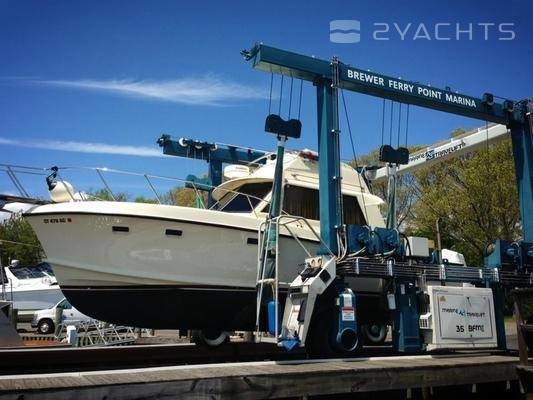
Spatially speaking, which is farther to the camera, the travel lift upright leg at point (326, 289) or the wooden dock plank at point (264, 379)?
the travel lift upright leg at point (326, 289)

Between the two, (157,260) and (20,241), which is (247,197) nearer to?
(157,260)

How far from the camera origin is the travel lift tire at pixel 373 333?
983 cm

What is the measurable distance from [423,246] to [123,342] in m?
7.81

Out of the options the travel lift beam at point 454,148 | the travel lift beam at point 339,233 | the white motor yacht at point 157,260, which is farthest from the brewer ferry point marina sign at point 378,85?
the white motor yacht at point 157,260

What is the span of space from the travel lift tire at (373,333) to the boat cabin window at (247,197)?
3114mm

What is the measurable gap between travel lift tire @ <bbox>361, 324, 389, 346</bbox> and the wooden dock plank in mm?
3133

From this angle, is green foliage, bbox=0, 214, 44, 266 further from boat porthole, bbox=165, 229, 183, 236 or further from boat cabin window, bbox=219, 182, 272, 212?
boat porthole, bbox=165, 229, 183, 236

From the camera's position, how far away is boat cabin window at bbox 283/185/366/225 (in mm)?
8914

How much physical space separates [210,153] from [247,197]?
3856 millimetres

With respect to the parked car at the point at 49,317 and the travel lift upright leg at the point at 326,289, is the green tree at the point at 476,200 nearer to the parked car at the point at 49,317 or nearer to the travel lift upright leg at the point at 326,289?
the travel lift upright leg at the point at 326,289

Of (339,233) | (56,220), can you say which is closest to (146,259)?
(56,220)

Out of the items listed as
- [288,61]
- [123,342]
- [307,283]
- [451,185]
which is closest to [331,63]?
[288,61]

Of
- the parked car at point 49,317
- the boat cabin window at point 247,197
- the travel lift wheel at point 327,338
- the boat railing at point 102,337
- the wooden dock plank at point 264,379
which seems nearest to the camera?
the wooden dock plank at point 264,379

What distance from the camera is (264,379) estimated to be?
510cm
